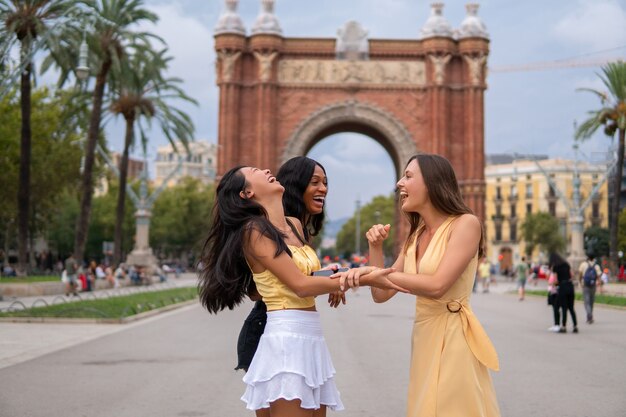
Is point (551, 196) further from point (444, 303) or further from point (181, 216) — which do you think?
point (444, 303)

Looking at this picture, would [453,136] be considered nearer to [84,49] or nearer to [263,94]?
[263,94]

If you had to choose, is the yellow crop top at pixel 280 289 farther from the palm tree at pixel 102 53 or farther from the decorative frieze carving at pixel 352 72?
the decorative frieze carving at pixel 352 72

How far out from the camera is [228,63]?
49.8m

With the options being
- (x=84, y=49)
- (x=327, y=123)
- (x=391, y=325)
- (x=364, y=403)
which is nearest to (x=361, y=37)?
(x=327, y=123)

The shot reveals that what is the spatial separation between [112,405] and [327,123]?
4199cm

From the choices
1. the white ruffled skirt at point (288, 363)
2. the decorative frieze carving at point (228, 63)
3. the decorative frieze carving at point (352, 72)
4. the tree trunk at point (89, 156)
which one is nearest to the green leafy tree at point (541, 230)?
the decorative frieze carving at point (352, 72)

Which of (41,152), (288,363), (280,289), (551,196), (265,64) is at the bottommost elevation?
(288,363)

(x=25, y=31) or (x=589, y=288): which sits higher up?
(x=25, y=31)

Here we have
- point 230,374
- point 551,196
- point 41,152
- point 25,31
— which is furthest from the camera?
point 551,196

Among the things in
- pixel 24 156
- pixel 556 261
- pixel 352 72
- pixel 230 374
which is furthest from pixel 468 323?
pixel 352 72

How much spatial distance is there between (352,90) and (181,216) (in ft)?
107

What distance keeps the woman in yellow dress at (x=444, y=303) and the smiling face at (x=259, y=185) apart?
2.16 feet

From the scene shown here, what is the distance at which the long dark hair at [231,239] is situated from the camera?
4.29m

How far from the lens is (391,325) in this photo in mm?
18047
